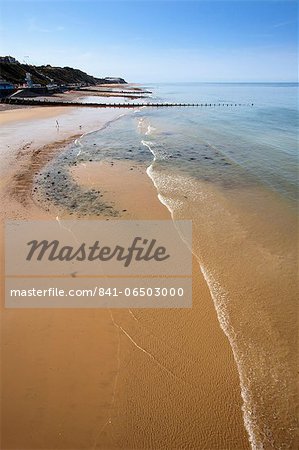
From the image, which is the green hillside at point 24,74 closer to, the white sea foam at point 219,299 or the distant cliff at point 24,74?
the distant cliff at point 24,74

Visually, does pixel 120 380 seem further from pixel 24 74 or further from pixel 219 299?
pixel 24 74

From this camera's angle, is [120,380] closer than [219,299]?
Yes

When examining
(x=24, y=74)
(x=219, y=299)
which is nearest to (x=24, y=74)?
(x=24, y=74)

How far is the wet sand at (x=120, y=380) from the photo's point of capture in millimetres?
5020

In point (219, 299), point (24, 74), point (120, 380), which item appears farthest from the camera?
point (24, 74)

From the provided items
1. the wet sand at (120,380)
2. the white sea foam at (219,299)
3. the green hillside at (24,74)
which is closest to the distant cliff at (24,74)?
the green hillside at (24,74)

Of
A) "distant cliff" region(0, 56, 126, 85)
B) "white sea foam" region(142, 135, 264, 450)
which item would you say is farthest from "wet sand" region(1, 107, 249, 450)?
"distant cliff" region(0, 56, 126, 85)

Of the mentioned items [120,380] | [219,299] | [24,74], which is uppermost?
[24,74]

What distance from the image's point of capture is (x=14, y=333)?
669cm

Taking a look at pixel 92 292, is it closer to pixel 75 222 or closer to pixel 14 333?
pixel 14 333

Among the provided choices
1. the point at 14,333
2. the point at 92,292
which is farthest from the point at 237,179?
the point at 14,333

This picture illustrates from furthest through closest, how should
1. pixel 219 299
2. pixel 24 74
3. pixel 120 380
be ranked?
pixel 24 74
pixel 219 299
pixel 120 380

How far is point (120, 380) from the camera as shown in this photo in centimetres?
578

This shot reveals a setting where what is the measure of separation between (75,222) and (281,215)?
27.1 feet
